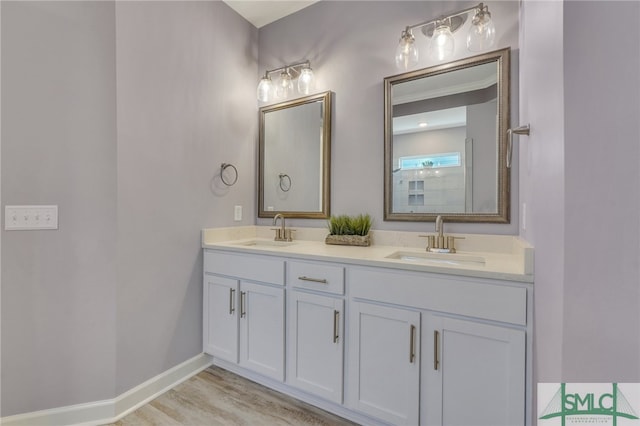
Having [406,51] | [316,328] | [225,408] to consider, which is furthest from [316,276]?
[406,51]

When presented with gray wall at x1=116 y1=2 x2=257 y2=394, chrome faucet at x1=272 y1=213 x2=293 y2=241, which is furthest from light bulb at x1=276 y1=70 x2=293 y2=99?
chrome faucet at x1=272 y1=213 x2=293 y2=241

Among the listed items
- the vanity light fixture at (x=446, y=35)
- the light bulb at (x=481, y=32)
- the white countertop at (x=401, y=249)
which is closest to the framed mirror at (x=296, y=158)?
the white countertop at (x=401, y=249)

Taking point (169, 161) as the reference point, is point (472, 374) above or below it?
below

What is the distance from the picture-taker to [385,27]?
195 cm

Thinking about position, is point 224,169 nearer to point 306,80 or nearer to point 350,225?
point 306,80

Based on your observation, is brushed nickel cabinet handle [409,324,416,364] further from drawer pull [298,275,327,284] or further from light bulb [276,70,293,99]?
light bulb [276,70,293,99]

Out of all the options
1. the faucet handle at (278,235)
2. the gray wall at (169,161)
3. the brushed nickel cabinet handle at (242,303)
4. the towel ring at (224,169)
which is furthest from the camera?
the faucet handle at (278,235)

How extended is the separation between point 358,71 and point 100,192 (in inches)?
70.4

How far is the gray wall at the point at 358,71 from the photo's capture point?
1.91 metres

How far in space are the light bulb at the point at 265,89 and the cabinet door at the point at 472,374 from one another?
1991 mm

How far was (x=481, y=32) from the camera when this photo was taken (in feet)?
5.13

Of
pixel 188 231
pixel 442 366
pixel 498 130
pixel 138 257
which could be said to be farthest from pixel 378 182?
pixel 138 257

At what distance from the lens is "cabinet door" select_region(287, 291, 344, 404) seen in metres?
1.48

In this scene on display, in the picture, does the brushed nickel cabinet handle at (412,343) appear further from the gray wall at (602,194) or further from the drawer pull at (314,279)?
the gray wall at (602,194)
